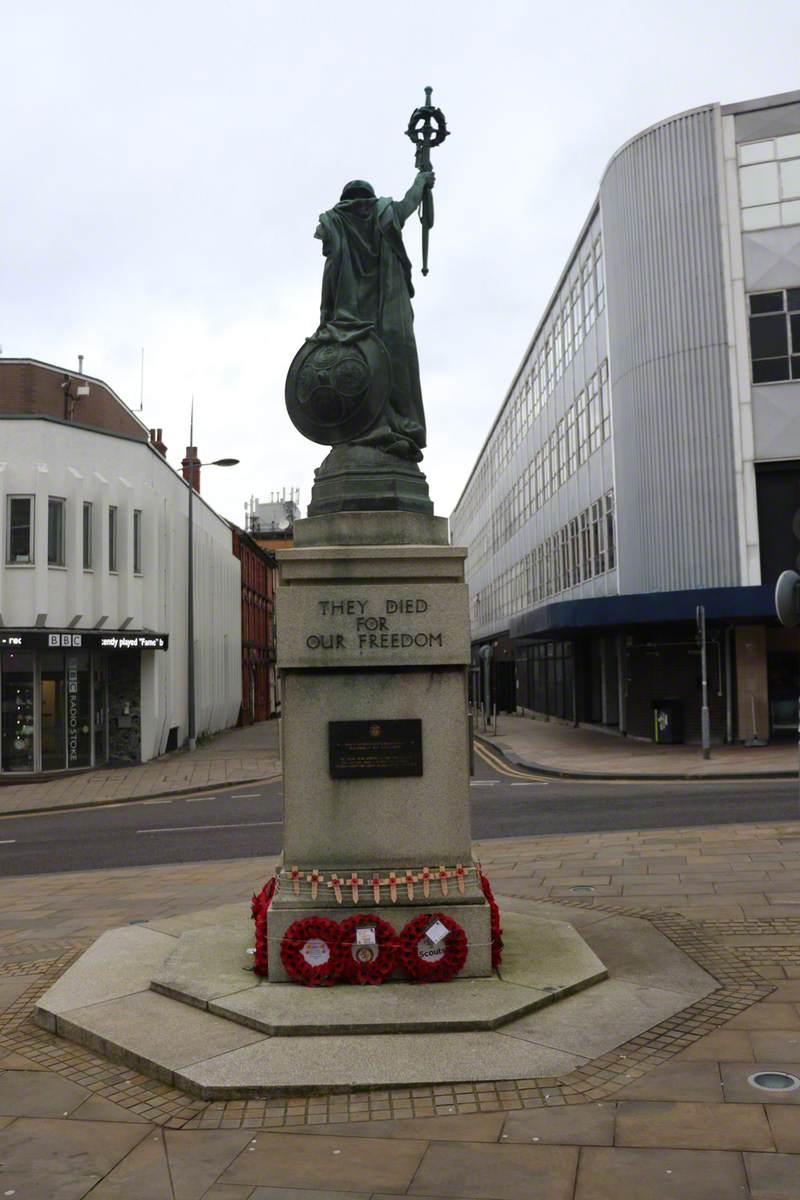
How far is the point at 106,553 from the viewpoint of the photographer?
28.7 metres

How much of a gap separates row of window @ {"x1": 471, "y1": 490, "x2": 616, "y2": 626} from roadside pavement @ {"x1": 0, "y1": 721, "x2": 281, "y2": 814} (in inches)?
551

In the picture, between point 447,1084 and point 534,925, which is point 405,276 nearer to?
point 534,925

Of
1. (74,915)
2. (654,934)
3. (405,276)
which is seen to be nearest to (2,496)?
(74,915)

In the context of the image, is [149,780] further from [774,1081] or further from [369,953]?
[774,1081]

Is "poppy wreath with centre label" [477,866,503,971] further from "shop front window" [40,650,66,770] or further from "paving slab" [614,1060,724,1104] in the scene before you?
"shop front window" [40,650,66,770]

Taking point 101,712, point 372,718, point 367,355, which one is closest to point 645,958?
point 372,718

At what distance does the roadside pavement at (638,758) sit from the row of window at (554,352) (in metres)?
15.4

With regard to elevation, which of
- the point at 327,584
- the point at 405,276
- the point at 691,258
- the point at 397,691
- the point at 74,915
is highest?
the point at 691,258

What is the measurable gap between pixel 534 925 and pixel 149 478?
25201 millimetres

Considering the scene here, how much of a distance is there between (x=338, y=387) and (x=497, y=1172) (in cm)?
578

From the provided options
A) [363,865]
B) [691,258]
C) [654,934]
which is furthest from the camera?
[691,258]

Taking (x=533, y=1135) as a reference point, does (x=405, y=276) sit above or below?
above

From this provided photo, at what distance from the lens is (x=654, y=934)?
8.55 meters

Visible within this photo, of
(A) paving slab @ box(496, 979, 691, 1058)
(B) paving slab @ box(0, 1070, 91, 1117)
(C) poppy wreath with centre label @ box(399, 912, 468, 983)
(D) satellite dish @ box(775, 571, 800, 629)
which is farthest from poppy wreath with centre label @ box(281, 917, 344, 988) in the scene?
(D) satellite dish @ box(775, 571, 800, 629)
